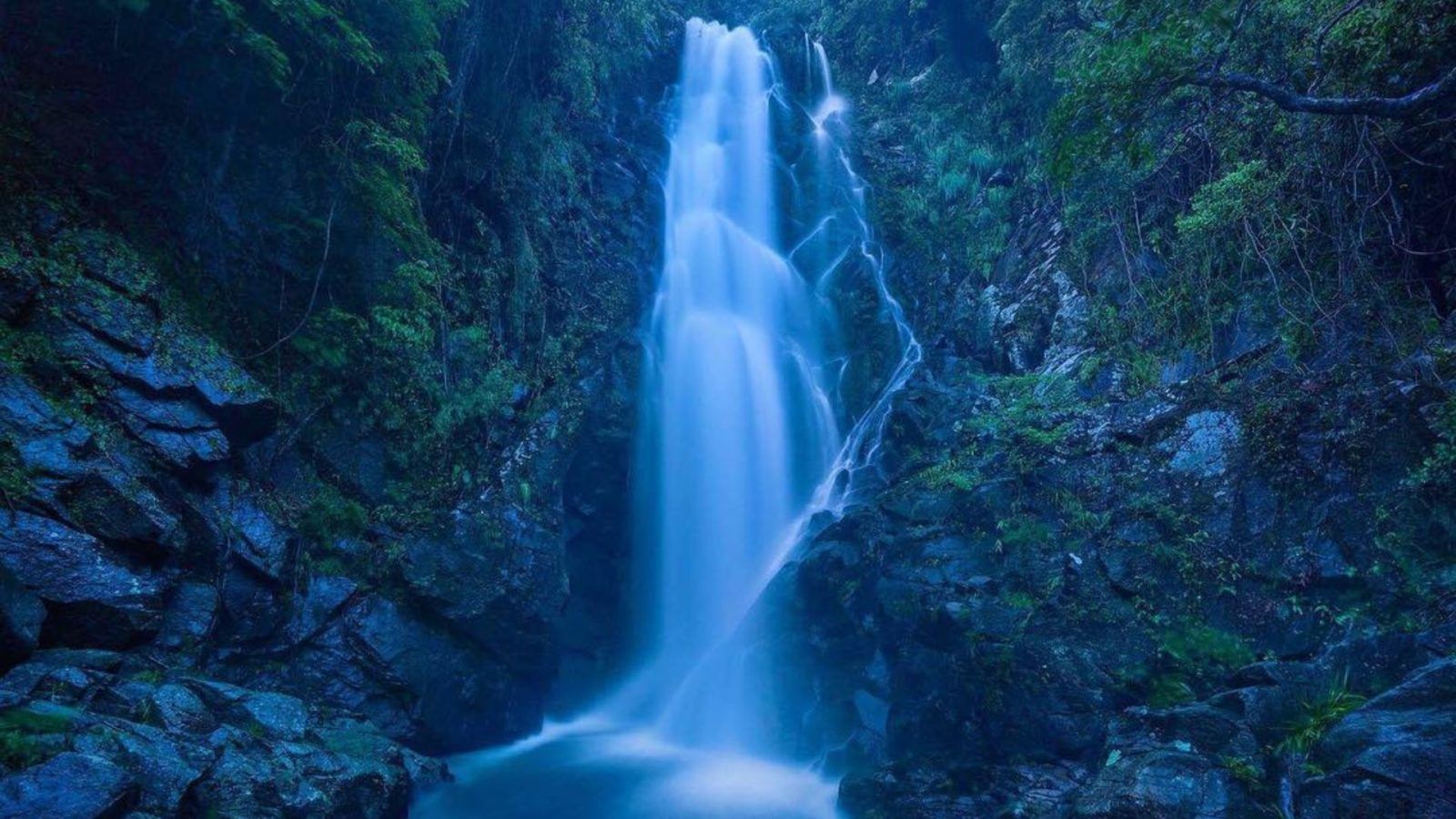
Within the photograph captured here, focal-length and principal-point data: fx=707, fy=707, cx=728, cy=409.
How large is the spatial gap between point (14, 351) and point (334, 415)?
3.49 m

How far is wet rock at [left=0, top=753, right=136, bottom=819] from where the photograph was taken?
4.02 meters

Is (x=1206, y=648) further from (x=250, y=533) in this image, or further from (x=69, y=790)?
(x=250, y=533)

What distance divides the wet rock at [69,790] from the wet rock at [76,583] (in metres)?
1.68

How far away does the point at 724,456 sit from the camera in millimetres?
14641

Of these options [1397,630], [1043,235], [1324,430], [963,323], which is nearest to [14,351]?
[1397,630]

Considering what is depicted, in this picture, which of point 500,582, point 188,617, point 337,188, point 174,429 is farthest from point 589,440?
point 188,617

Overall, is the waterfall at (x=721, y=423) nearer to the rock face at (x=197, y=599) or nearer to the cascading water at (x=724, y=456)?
the cascading water at (x=724, y=456)

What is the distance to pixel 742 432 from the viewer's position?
48.9 ft

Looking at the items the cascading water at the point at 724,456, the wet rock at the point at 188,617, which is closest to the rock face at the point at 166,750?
the wet rock at the point at 188,617

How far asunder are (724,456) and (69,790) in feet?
36.7

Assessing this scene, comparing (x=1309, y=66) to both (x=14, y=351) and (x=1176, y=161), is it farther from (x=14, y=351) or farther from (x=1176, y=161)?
(x=14, y=351)

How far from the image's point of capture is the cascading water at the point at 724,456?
32.0 ft

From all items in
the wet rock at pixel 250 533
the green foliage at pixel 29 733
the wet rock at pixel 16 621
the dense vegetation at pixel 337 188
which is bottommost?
the green foliage at pixel 29 733

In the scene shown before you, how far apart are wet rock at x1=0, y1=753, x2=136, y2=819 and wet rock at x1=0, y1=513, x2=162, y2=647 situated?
66.2 inches
